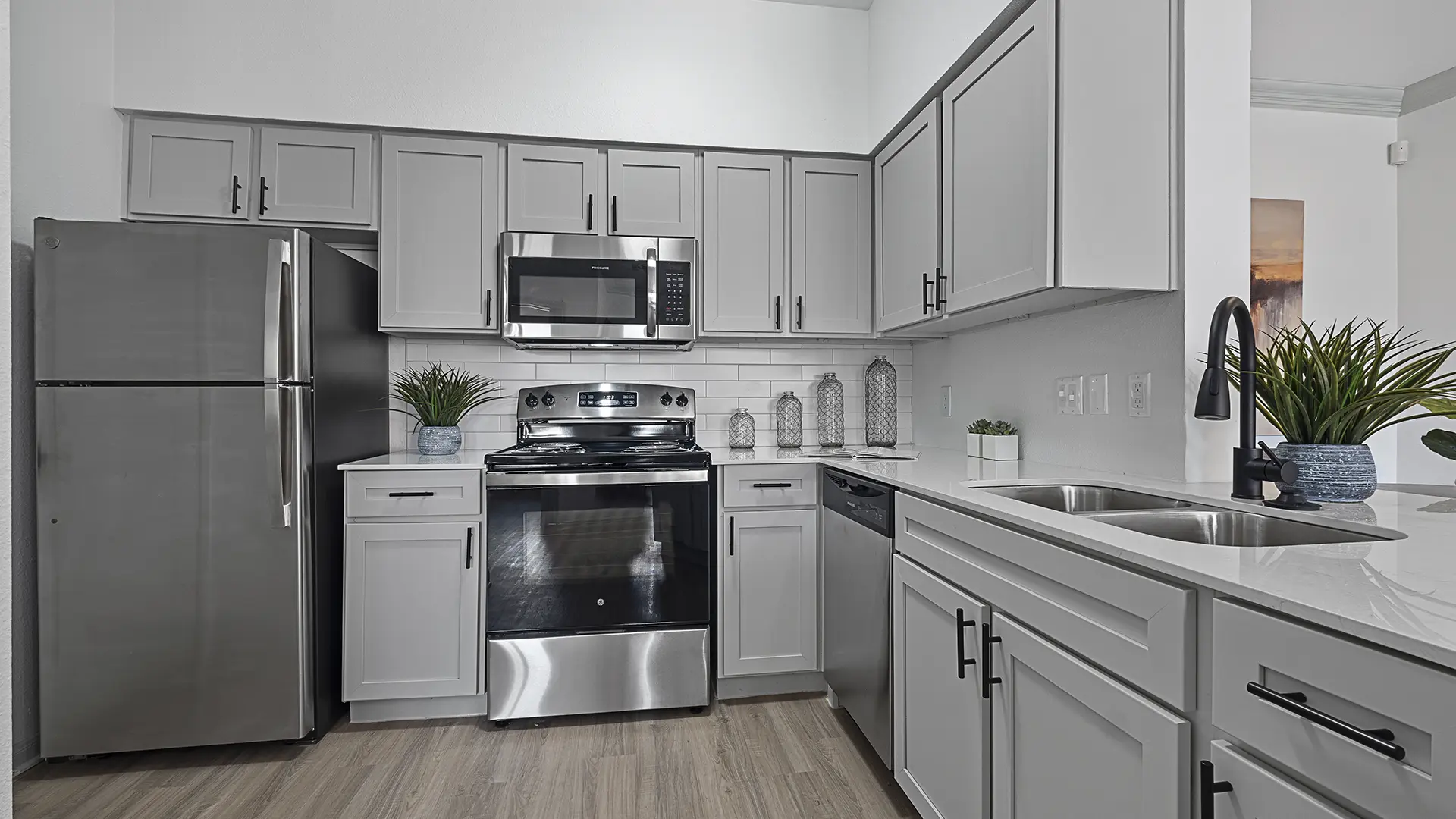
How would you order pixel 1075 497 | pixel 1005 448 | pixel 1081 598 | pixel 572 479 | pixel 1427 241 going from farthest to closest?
pixel 1427 241
pixel 572 479
pixel 1005 448
pixel 1075 497
pixel 1081 598

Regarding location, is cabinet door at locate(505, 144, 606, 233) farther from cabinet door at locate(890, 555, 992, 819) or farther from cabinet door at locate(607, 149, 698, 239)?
cabinet door at locate(890, 555, 992, 819)

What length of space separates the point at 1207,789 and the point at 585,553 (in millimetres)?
1956

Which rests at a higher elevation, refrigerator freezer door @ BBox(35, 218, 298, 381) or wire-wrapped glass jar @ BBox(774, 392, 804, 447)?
refrigerator freezer door @ BBox(35, 218, 298, 381)

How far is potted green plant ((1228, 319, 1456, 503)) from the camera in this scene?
128cm

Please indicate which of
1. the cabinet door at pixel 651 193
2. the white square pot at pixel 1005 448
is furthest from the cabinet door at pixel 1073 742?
the cabinet door at pixel 651 193

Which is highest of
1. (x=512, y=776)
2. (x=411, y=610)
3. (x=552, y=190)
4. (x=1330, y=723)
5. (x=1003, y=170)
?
(x=552, y=190)

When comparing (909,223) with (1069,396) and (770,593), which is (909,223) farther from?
(770,593)

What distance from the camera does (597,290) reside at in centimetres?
280

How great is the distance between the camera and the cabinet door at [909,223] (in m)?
2.39

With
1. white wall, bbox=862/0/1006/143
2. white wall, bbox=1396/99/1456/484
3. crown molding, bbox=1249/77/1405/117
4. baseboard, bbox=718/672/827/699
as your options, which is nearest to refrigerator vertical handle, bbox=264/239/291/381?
baseboard, bbox=718/672/827/699

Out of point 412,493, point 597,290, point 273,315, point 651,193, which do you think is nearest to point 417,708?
point 412,493

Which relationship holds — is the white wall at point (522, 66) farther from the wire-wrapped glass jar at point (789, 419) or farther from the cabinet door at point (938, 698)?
the cabinet door at point (938, 698)

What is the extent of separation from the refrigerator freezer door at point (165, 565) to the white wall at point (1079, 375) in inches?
94.5

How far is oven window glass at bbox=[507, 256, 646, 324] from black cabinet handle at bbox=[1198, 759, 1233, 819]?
233 cm
